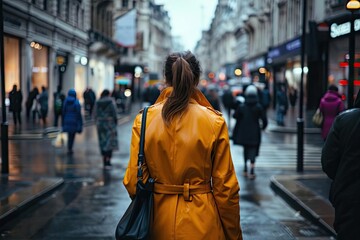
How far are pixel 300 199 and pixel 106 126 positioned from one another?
5.82 metres

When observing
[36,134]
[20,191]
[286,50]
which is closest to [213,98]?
[36,134]

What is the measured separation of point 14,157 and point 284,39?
30.7 m

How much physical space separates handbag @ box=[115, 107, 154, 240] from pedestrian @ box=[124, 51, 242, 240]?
46mm

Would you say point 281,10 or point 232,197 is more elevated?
point 281,10

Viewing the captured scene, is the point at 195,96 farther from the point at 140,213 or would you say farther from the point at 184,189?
the point at 140,213

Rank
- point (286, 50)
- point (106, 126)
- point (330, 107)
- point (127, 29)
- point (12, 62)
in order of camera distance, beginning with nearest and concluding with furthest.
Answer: point (330, 107), point (106, 126), point (12, 62), point (286, 50), point (127, 29)

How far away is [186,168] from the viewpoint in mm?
3496

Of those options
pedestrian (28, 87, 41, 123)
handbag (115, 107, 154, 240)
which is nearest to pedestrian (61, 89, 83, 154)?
pedestrian (28, 87, 41, 123)

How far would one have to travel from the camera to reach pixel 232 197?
3486 mm

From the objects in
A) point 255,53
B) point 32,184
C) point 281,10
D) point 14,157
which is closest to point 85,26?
point 281,10

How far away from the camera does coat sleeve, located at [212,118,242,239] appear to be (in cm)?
348

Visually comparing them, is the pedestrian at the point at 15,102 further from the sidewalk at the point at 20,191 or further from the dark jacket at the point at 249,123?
the dark jacket at the point at 249,123

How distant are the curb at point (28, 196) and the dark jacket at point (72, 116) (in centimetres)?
509

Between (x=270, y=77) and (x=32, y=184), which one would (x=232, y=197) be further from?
(x=270, y=77)
